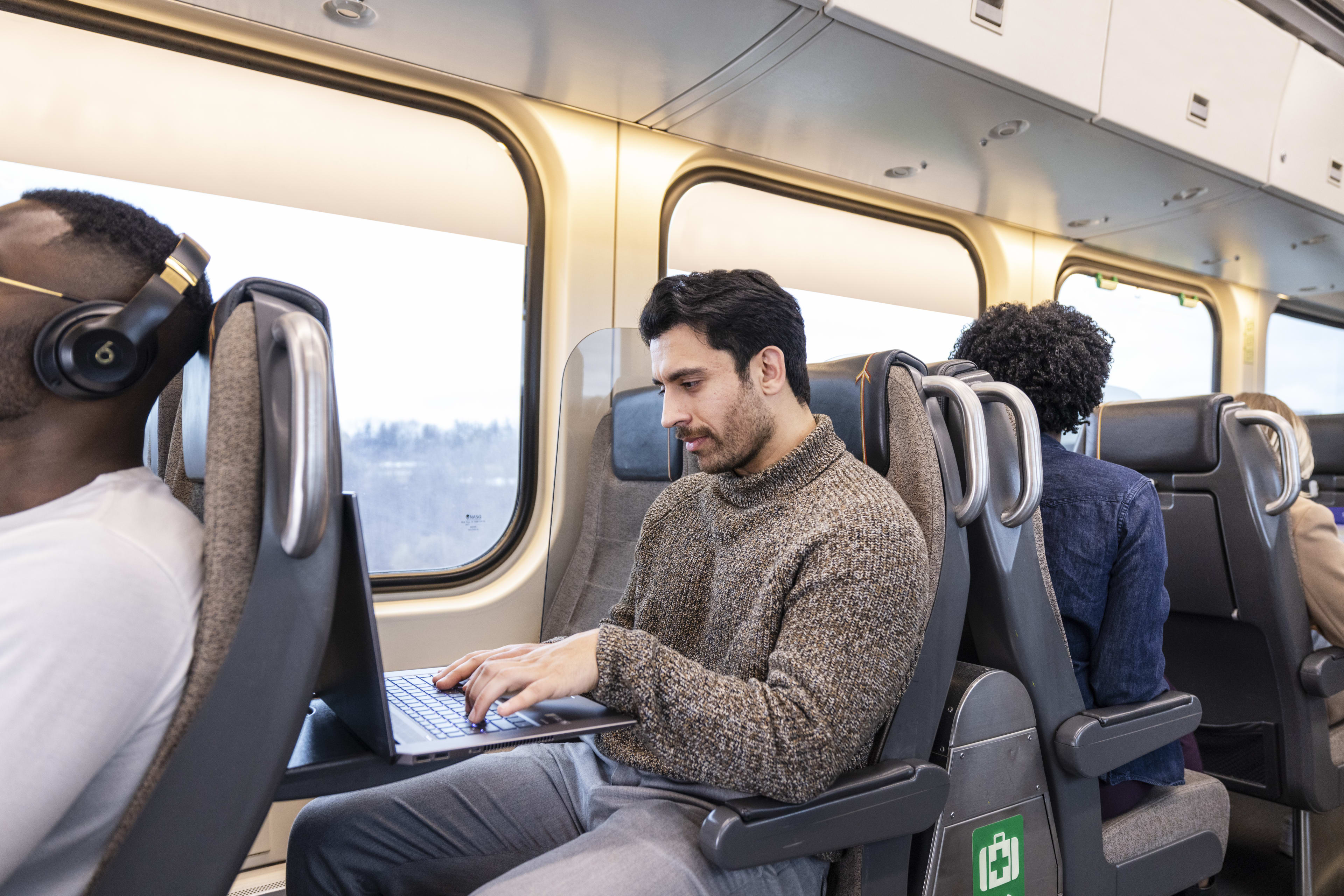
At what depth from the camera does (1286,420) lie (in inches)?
102

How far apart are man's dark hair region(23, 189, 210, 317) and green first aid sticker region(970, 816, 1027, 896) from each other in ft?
5.02

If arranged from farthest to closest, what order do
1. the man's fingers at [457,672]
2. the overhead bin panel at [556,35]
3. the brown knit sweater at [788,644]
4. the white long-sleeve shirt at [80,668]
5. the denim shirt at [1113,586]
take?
the overhead bin panel at [556,35], the denim shirt at [1113,586], the man's fingers at [457,672], the brown knit sweater at [788,644], the white long-sleeve shirt at [80,668]

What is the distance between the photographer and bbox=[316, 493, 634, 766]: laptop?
0.94m

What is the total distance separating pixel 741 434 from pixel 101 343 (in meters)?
0.96

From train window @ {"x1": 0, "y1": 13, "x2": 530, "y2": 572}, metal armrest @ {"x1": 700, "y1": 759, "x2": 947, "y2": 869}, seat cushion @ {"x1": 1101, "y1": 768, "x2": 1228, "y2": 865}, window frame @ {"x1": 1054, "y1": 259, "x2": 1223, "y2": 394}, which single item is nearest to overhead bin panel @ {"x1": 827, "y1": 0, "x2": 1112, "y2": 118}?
train window @ {"x1": 0, "y1": 13, "x2": 530, "y2": 572}

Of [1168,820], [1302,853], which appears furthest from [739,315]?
[1302,853]

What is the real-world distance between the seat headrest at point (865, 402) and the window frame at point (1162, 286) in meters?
3.51

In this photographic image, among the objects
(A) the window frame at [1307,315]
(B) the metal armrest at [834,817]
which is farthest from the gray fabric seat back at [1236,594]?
(A) the window frame at [1307,315]

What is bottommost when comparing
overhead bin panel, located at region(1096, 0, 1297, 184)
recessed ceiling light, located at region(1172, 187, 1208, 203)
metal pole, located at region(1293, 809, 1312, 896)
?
metal pole, located at region(1293, 809, 1312, 896)

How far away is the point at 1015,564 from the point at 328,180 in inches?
89.1

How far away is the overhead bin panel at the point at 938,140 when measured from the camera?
8.16 feet

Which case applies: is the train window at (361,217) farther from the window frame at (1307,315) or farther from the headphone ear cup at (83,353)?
the window frame at (1307,315)

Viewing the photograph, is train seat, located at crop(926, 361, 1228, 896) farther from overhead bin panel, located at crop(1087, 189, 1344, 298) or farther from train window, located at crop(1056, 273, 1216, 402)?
train window, located at crop(1056, 273, 1216, 402)

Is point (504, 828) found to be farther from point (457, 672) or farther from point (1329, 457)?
point (1329, 457)
